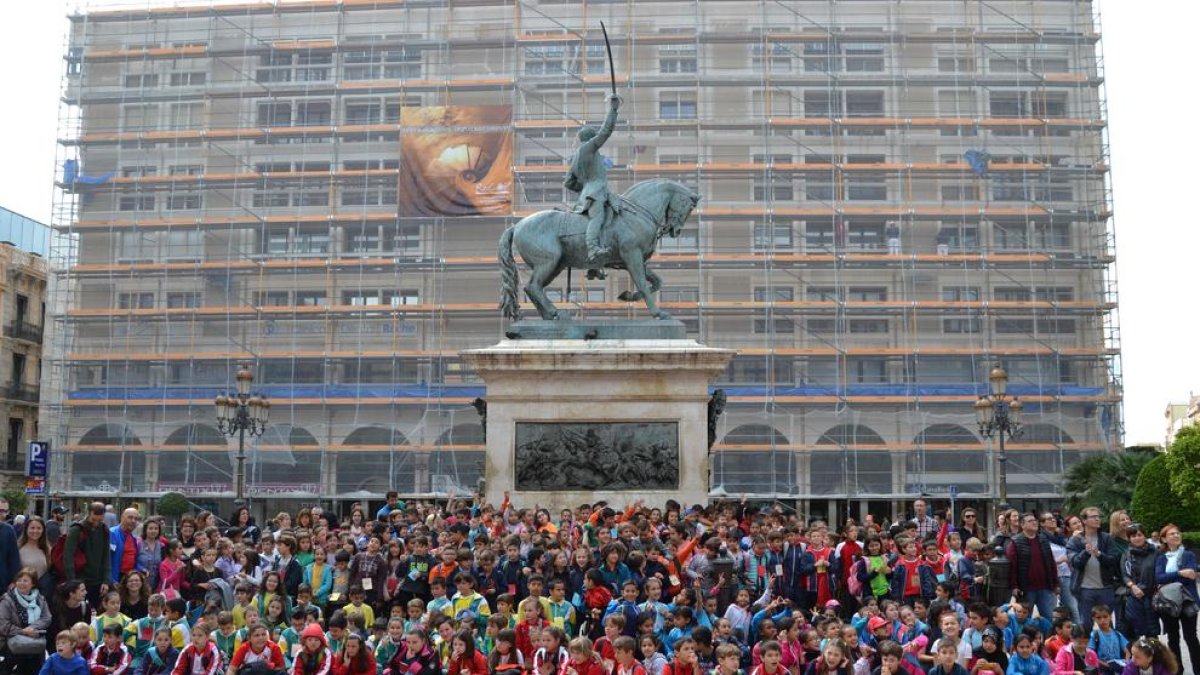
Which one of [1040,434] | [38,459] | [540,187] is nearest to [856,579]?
[38,459]

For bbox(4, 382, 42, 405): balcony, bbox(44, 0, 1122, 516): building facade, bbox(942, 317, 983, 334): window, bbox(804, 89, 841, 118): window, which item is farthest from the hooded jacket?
bbox(4, 382, 42, 405): balcony

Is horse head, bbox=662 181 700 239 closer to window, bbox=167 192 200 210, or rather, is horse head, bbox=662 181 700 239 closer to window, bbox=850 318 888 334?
window, bbox=850 318 888 334

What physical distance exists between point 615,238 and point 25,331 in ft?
129

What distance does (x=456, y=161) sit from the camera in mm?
40469

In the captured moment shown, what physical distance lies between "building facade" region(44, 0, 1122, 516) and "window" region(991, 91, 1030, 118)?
0.13 metres

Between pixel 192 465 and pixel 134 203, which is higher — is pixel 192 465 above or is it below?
below

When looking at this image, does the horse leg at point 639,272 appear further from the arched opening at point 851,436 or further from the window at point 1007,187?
the window at point 1007,187

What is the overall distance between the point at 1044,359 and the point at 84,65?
1266 inches

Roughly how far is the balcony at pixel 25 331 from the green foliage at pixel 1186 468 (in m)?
40.6

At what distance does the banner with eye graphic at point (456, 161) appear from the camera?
131ft

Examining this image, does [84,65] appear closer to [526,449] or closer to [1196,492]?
[526,449]

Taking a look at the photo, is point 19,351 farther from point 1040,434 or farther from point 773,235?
point 1040,434

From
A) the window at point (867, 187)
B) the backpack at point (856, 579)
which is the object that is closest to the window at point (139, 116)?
the window at point (867, 187)

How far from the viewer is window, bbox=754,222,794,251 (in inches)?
1538
